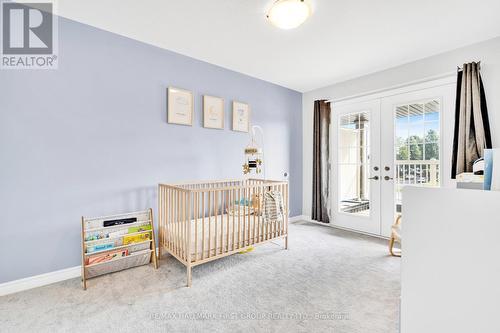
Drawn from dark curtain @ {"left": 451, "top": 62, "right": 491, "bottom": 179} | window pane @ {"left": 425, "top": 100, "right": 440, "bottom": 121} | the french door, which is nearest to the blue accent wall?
the french door

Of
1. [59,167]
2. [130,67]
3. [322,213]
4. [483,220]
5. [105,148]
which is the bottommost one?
[322,213]

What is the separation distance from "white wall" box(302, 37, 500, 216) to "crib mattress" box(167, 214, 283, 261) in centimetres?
183

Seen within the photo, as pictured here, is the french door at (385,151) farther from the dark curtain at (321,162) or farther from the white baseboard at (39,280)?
the white baseboard at (39,280)

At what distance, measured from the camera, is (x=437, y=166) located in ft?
9.29

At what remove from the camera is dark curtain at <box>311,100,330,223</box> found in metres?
3.86

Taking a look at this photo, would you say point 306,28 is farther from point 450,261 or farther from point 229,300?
point 229,300

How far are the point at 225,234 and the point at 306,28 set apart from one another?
7.12ft

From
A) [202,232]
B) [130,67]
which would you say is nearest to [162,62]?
[130,67]

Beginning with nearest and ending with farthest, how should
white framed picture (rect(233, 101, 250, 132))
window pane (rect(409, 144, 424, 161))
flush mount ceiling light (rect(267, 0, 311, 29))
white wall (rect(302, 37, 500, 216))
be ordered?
flush mount ceiling light (rect(267, 0, 311, 29))
white wall (rect(302, 37, 500, 216))
window pane (rect(409, 144, 424, 161))
white framed picture (rect(233, 101, 250, 132))

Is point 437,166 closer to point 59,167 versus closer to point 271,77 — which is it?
point 271,77

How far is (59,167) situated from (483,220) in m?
2.80

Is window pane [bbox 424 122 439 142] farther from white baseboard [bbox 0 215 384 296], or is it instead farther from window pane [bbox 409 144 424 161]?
white baseboard [bbox 0 215 384 296]

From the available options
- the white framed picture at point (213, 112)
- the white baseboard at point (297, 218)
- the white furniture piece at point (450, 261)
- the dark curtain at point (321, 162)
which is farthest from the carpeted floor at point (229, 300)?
the white framed picture at point (213, 112)

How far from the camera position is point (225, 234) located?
91.1 inches
